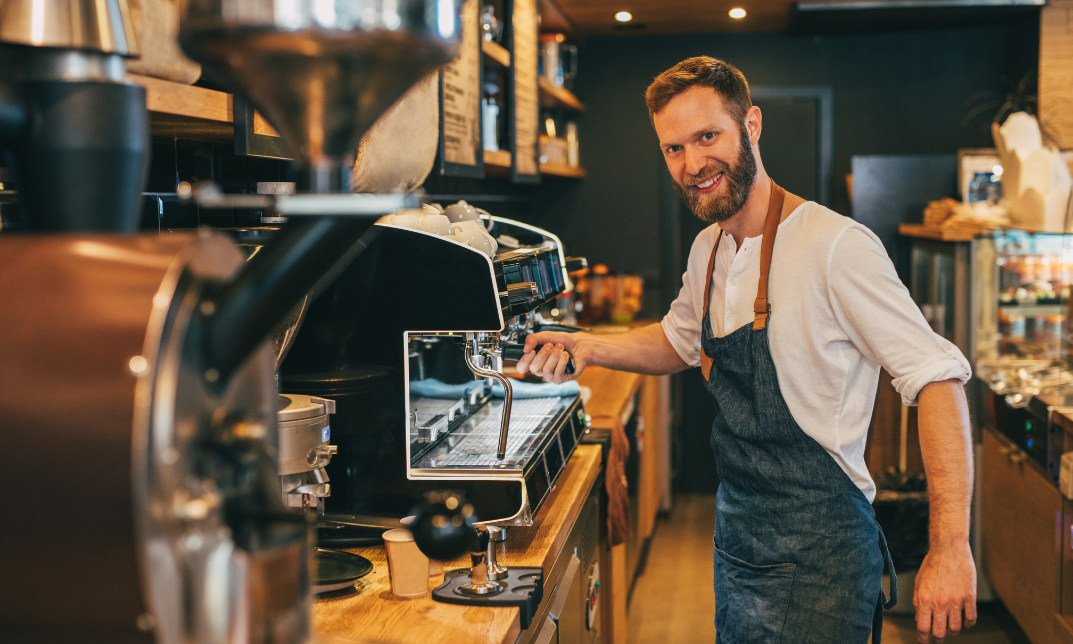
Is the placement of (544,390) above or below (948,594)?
above

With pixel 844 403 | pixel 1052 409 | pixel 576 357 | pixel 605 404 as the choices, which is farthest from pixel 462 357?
pixel 1052 409

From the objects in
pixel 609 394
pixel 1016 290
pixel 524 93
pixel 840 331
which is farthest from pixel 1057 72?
pixel 840 331

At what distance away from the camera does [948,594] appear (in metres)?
1.44

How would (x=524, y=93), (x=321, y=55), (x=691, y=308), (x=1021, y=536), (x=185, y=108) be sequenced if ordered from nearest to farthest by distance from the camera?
(x=321, y=55) < (x=185, y=108) < (x=691, y=308) < (x=1021, y=536) < (x=524, y=93)

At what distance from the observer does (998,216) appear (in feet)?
11.7

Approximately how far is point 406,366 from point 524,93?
2195mm

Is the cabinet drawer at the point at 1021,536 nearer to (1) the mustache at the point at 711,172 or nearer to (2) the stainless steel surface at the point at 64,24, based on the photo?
(1) the mustache at the point at 711,172

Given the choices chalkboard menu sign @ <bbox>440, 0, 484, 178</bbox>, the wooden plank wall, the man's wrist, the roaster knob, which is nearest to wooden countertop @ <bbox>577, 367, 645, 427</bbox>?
chalkboard menu sign @ <bbox>440, 0, 484, 178</bbox>

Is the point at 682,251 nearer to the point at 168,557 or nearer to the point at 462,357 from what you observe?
the point at 462,357

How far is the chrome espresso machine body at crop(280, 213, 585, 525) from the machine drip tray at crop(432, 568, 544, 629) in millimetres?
99

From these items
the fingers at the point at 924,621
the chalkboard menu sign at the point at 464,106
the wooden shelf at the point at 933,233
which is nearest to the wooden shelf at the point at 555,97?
the chalkboard menu sign at the point at 464,106

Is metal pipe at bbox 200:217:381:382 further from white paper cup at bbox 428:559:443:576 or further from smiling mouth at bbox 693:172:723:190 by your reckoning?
smiling mouth at bbox 693:172:723:190

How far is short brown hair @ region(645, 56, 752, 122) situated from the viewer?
1.74 m

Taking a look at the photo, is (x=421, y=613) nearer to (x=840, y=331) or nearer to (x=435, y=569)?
(x=435, y=569)
